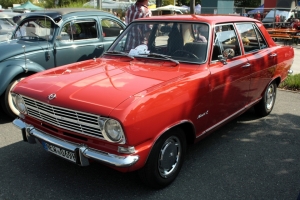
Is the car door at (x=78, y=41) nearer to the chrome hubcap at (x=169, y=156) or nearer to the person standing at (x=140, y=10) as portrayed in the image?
the person standing at (x=140, y=10)

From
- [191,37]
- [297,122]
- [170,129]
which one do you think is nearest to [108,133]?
[170,129]

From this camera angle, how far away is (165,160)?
10.6 feet

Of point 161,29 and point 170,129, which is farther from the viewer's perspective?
point 161,29

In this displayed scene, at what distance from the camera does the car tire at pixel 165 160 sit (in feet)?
9.93

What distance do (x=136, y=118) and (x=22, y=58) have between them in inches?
144

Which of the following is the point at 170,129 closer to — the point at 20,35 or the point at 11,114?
the point at 11,114

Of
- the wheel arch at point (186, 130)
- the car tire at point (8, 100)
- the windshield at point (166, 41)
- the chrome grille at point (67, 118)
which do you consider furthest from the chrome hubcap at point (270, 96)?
the car tire at point (8, 100)

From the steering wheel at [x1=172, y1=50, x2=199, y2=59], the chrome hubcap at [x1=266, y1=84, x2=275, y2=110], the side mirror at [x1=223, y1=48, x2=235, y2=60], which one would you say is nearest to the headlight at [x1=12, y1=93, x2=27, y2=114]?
the steering wheel at [x1=172, y1=50, x2=199, y2=59]

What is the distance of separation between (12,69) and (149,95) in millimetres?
3337

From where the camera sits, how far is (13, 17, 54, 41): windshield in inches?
239

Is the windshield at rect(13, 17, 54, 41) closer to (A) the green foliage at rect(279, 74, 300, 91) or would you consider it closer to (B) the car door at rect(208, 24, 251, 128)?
(B) the car door at rect(208, 24, 251, 128)

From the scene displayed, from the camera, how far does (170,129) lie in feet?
10.3

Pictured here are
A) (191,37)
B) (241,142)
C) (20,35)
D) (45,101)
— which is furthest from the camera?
(20,35)

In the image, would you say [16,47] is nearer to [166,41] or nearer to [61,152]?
[166,41]
